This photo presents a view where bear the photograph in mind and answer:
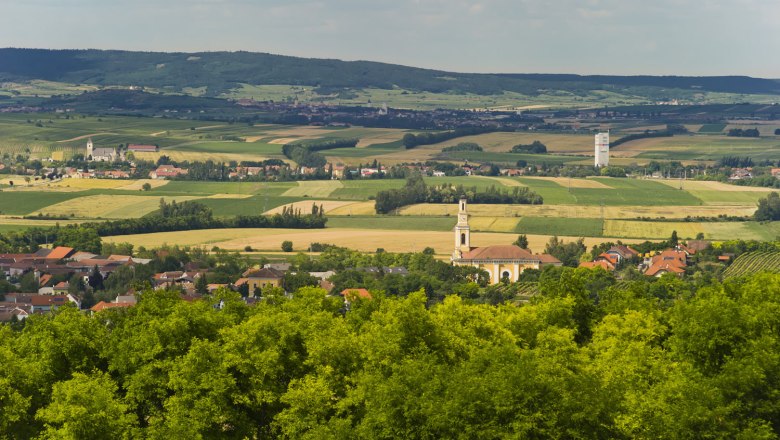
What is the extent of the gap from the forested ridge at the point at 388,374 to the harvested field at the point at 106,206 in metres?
95.6

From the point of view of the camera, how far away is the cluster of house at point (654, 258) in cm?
11560

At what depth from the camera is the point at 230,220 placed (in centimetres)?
14912

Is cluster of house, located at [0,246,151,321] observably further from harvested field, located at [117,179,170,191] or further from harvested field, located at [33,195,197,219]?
harvested field, located at [117,179,170,191]

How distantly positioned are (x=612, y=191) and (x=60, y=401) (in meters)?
139

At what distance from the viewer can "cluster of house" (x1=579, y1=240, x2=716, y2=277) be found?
115600 millimetres

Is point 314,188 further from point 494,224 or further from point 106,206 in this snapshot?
point 494,224

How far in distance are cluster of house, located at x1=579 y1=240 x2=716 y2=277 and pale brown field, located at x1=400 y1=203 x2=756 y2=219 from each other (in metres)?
27.7

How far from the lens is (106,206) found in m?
162

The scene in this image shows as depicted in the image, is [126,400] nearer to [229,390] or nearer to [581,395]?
[229,390]

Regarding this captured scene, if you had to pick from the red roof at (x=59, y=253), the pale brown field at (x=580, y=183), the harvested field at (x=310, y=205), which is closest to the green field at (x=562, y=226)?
the harvested field at (x=310, y=205)

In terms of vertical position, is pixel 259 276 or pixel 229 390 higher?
pixel 229 390

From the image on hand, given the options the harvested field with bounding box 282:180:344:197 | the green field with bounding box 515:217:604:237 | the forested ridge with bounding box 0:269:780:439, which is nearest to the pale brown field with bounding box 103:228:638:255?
the green field with bounding box 515:217:604:237

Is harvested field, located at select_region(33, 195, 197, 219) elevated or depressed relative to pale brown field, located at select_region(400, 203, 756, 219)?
elevated

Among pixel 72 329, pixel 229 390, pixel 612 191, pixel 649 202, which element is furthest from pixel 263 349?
pixel 612 191
